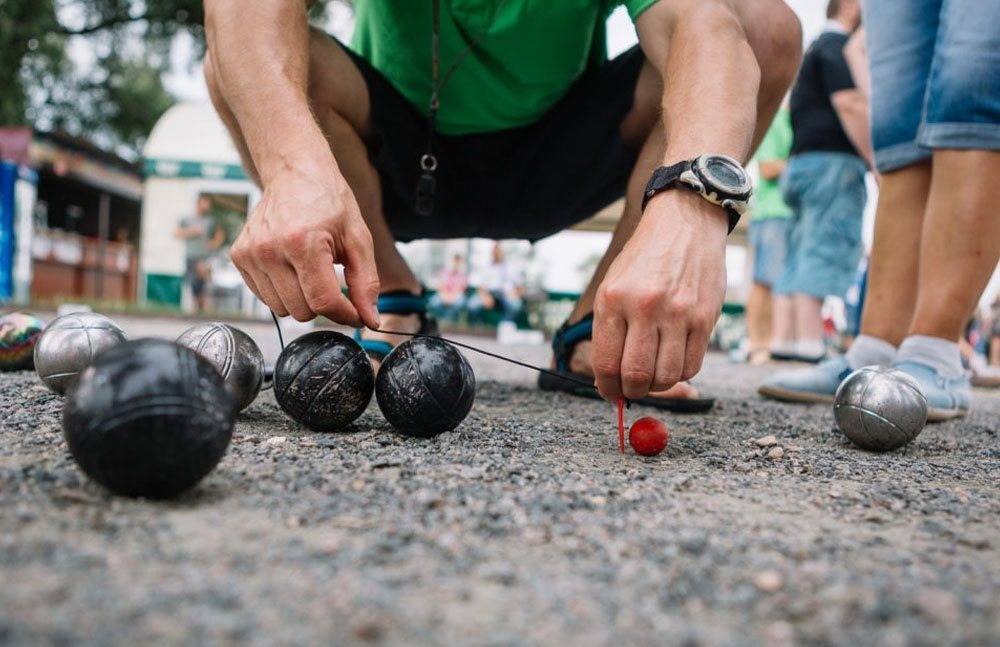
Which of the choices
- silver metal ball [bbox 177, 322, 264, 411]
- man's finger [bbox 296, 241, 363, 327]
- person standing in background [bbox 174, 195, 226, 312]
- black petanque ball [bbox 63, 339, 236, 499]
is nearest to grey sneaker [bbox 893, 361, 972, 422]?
man's finger [bbox 296, 241, 363, 327]

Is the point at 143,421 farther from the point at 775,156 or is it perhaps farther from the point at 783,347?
the point at 775,156

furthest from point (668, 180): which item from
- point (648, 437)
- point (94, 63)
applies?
point (94, 63)

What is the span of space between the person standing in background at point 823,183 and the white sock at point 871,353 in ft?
8.44

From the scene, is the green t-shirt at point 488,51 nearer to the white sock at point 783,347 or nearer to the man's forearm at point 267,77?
the man's forearm at point 267,77

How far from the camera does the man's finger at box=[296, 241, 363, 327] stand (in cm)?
163

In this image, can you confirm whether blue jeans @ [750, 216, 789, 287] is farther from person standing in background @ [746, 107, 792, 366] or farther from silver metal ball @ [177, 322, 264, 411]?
silver metal ball @ [177, 322, 264, 411]

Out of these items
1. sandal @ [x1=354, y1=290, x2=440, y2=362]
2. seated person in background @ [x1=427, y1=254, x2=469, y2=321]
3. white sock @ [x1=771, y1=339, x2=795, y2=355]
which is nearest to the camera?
sandal @ [x1=354, y1=290, x2=440, y2=362]

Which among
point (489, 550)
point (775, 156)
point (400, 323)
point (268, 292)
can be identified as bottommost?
point (489, 550)

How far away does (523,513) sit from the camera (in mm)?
1251

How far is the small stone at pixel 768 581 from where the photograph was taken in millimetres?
986

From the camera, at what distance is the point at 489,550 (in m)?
1.09

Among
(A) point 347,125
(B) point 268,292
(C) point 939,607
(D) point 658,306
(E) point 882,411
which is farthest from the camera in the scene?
(A) point 347,125

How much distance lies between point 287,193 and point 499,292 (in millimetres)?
11096

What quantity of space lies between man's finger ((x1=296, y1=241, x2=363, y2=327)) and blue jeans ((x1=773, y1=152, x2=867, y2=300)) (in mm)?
4613
